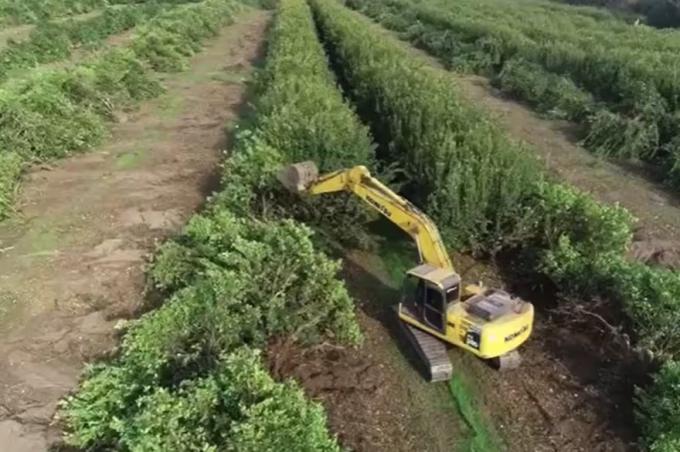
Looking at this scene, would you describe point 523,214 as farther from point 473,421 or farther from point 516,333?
point 473,421

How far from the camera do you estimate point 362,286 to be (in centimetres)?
1015

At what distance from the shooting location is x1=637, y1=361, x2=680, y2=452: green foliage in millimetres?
6109

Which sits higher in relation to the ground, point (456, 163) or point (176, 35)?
point (456, 163)

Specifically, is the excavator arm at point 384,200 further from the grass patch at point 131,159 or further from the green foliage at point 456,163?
the grass patch at point 131,159

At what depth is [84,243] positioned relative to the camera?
11.9m

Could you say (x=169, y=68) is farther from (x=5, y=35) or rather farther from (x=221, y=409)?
(x=221, y=409)

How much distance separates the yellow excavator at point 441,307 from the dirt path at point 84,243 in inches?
158

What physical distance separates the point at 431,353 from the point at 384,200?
194 centimetres

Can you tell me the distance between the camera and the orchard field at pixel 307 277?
22.3ft

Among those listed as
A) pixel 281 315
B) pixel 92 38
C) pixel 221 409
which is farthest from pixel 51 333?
pixel 92 38

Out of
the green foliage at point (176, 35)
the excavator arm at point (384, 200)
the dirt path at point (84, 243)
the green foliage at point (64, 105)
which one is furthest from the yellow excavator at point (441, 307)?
the green foliage at point (176, 35)

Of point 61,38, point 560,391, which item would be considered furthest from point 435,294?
point 61,38

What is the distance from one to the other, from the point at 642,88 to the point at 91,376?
15451 millimetres

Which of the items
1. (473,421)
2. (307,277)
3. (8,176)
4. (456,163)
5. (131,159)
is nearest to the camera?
(473,421)
